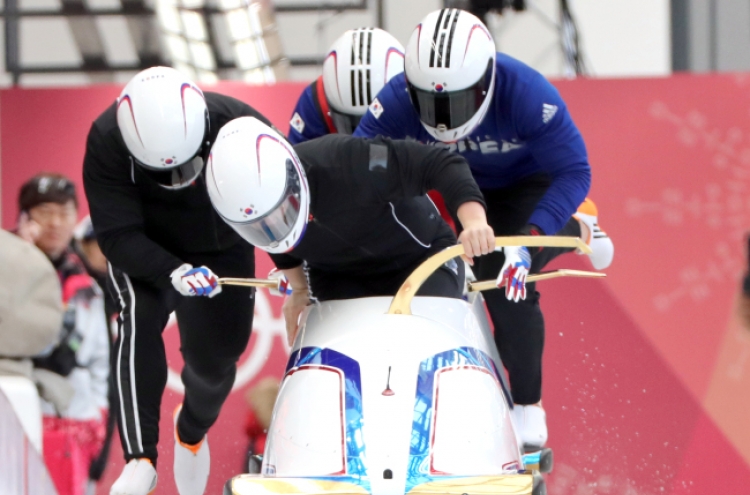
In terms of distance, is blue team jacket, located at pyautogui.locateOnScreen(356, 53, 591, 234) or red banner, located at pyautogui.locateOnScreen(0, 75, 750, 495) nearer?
blue team jacket, located at pyautogui.locateOnScreen(356, 53, 591, 234)

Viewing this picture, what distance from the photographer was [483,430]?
2164 millimetres

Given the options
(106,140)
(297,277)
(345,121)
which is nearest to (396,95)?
(345,121)

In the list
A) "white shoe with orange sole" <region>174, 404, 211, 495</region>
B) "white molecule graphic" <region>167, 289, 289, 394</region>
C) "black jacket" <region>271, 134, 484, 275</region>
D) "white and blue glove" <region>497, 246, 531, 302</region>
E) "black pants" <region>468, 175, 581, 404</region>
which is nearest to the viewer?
"black jacket" <region>271, 134, 484, 275</region>

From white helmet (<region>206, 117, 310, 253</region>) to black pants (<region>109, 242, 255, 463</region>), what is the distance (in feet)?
2.37

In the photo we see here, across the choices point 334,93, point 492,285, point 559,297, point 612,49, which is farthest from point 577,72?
point 492,285

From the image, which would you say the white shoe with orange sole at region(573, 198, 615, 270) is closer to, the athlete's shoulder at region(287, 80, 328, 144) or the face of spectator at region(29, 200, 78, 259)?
the athlete's shoulder at region(287, 80, 328, 144)

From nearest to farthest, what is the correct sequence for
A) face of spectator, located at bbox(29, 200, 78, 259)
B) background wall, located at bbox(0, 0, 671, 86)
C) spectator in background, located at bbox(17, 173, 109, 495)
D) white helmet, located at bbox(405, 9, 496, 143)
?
white helmet, located at bbox(405, 9, 496, 143), spectator in background, located at bbox(17, 173, 109, 495), face of spectator, located at bbox(29, 200, 78, 259), background wall, located at bbox(0, 0, 671, 86)

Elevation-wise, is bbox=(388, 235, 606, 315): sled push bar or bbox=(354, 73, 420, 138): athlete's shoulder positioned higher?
bbox=(354, 73, 420, 138): athlete's shoulder

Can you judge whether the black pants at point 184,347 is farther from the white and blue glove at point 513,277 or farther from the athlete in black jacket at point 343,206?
the white and blue glove at point 513,277

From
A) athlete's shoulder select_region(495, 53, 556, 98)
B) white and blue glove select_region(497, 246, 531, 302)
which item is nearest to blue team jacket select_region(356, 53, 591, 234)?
athlete's shoulder select_region(495, 53, 556, 98)

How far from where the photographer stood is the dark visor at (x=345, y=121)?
370 centimetres

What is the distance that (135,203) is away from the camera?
3.05 metres

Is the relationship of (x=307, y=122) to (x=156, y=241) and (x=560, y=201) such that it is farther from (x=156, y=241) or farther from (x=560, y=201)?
(x=560, y=201)

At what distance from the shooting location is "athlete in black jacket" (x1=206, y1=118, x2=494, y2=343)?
2359 millimetres
